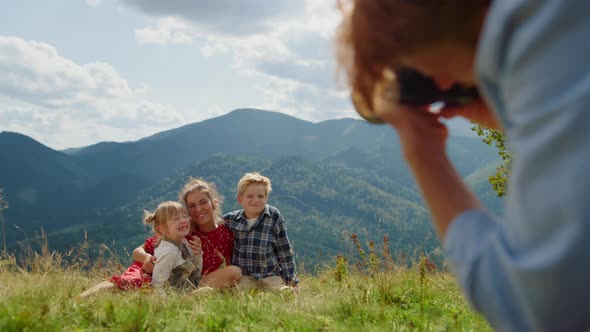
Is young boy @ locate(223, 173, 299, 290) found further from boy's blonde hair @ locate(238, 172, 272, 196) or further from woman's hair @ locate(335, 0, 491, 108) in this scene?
woman's hair @ locate(335, 0, 491, 108)

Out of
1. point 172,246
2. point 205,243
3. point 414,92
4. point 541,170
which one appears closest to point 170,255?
point 172,246

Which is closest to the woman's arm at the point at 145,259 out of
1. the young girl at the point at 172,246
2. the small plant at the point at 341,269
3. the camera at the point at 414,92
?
the young girl at the point at 172,246

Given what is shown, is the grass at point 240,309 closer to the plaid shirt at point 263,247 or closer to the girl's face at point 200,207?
the plaid shirt at point 263,247

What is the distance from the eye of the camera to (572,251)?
71cm

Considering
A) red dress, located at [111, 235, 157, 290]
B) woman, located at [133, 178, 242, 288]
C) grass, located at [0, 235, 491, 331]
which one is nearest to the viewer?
grass, located at [0, 235, 491, 331]

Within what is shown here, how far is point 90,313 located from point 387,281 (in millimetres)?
3004

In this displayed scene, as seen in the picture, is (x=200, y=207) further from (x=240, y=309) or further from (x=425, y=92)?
(x=425, y=92)

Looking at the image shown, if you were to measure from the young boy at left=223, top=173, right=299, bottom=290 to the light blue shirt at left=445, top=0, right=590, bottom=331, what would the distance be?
6.13 metres

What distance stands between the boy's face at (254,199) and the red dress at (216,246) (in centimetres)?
47

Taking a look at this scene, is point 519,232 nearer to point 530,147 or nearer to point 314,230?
point 530,147

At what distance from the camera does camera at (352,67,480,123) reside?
41.3 inches

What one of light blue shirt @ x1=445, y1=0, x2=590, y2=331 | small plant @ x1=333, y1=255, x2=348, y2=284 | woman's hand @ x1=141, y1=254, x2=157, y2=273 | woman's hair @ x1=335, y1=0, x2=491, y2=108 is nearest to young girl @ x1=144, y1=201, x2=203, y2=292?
woman's hand @ x1=141, y1=254, x2=157, y2=273

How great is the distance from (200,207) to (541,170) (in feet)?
20.6

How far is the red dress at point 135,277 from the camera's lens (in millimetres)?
5942
